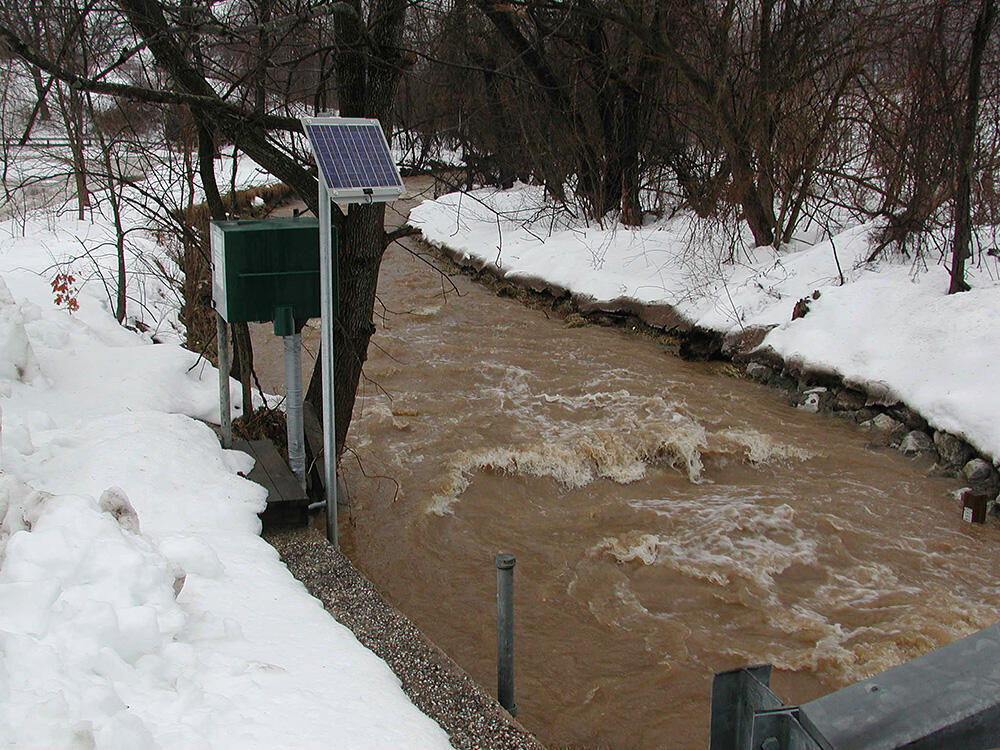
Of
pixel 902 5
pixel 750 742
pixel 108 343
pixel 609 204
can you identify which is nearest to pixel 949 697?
pixel 750 742

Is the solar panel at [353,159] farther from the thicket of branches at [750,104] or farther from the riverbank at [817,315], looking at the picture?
the thicket of branches at [750,104]

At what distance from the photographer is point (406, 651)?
3961 millimetres

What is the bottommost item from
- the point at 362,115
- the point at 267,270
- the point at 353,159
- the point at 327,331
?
the point at 327,331

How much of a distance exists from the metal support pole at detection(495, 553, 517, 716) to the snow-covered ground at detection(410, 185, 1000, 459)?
2536 mm

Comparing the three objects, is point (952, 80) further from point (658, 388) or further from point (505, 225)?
point (505, 225)

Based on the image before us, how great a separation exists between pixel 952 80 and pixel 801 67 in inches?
125

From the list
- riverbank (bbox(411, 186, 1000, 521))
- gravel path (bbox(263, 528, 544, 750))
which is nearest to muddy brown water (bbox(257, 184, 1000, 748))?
riverbank (bbox(411, 186, 1000, 521))

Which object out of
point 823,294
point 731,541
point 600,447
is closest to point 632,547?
point 731,541

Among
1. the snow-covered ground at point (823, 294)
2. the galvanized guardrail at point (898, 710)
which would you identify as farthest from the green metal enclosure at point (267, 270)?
the galvanized guardrail at point (898, 710)

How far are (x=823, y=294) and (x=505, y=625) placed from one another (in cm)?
878

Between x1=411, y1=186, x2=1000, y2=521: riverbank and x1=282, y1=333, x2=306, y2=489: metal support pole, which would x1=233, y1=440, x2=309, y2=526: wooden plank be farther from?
x1=411, y1=186, x2=1000, y2=521: riverbank

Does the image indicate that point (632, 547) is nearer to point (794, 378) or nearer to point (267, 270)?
point (267, 270)

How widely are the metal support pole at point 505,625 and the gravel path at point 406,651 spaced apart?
11.2 inches

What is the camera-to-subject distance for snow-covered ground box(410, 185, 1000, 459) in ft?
29.9
